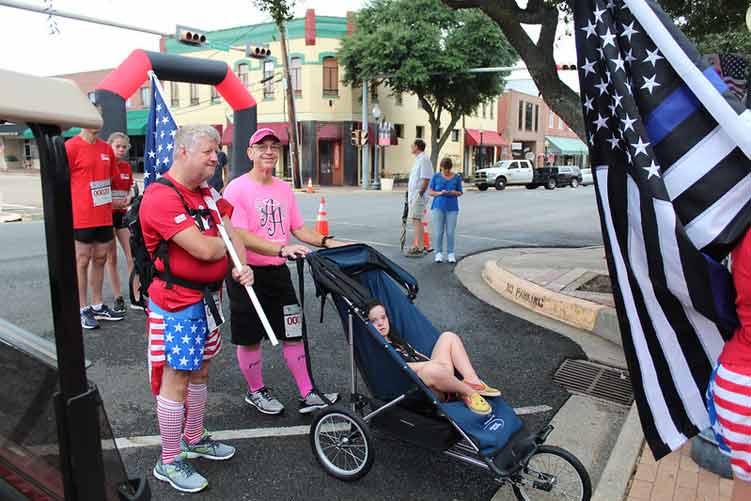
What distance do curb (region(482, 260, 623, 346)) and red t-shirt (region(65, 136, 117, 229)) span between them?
4657 millimetres

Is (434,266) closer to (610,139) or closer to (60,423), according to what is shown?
(610,139)

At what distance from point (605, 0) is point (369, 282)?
2196 millimetres

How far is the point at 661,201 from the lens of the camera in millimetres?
2186

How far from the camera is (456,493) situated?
10.6 feet

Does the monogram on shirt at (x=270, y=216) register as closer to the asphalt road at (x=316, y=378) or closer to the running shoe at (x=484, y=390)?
the asphalt road at (x=316, y=378)

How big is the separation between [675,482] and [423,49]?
94.0 feet

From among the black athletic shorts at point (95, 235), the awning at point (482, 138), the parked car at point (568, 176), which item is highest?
the awning at point (482, 138)

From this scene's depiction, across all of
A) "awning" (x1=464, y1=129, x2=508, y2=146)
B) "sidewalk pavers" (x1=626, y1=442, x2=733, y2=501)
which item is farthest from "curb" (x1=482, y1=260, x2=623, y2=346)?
"awning" (x1=464, y1=129, x2=508, y2=146)

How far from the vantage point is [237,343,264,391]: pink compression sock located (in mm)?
4109

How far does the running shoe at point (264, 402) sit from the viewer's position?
413 centimetres

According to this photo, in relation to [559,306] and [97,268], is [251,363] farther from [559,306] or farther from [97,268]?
[559,306]

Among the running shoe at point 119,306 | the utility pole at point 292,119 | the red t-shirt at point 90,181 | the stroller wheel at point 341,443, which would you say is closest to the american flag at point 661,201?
the stroller wheel at point 341,443

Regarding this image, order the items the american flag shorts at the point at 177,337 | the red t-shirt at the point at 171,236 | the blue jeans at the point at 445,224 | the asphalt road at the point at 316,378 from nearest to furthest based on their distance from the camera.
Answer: the red t-shirt at the point at 171,236, the american flag shorts at the point at 177,337, the asphalt road at the point at 316,378, the blue jeans at the point at 445,224

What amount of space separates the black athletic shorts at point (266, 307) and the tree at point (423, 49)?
2655cm
